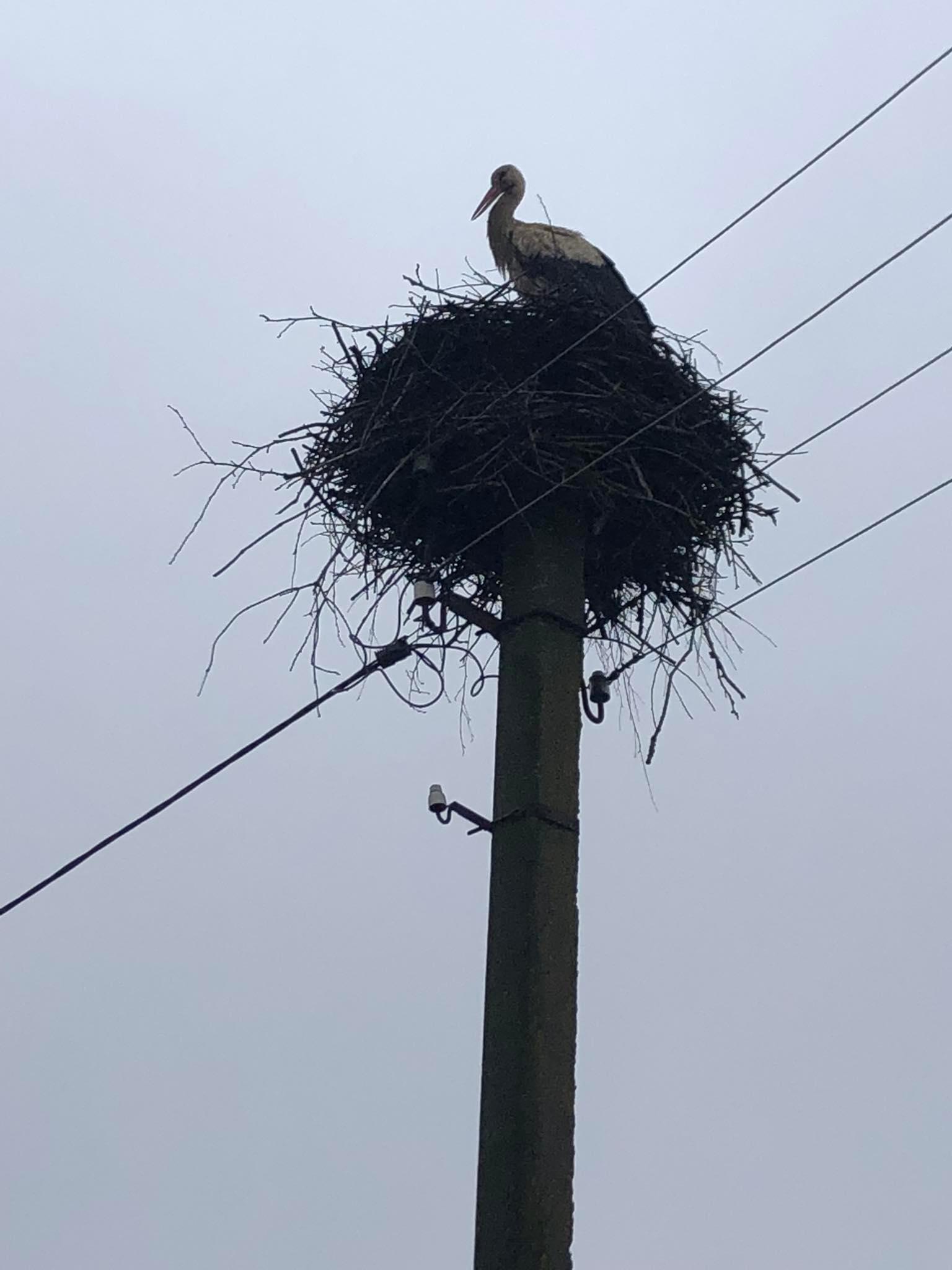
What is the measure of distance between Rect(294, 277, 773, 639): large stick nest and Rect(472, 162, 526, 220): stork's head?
3.24 meters

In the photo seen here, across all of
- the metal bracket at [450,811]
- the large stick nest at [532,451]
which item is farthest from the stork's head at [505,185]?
the metal bracket at [450,811]

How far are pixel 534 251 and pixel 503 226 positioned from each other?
1.70ft

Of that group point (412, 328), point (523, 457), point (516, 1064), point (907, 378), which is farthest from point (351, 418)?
point (516, 1064)

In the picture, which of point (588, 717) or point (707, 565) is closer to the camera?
point (588, 717)

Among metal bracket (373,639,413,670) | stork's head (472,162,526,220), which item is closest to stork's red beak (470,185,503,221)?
stork's head (472,162,526,220)

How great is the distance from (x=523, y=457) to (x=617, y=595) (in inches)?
26.7

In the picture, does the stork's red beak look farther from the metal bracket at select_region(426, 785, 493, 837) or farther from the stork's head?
the metal bracket at select_region(426, 785, 493, 837)

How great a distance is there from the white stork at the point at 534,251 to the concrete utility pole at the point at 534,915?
2.98 metres

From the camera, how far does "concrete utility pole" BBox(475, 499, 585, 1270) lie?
3572 mm

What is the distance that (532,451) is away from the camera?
4.81 meters

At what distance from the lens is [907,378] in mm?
4316

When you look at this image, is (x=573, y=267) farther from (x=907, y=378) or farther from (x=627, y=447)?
(x=907, y=378)

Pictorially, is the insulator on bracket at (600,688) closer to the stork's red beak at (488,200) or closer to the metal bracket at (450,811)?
the metal bracket at (450,811)

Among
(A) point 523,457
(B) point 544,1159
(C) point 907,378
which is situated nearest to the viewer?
(B) point 544,1159
